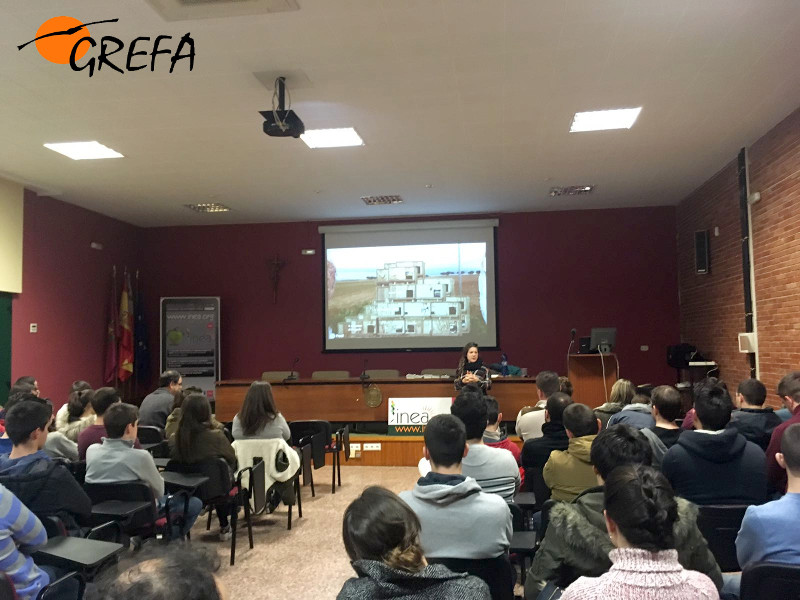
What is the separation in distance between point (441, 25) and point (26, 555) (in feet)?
11.5

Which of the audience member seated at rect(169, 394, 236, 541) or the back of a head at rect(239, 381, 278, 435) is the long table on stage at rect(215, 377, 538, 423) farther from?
the audience member seated at rect(169, 394, 236, 541)

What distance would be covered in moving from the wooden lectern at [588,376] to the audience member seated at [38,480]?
20.2 ft

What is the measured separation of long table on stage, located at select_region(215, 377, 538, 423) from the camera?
6496 mm

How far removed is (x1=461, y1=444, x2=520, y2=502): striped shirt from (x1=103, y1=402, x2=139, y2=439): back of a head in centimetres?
187

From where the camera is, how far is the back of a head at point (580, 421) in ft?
9.14

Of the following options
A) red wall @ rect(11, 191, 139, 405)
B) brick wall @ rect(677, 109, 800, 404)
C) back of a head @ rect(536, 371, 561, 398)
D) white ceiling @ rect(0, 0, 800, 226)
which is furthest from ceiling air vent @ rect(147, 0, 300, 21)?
red wall @ rect(11, 191, 139, 405)

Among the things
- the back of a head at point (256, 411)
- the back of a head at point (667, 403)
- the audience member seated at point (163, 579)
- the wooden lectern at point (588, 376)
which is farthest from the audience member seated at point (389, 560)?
the wooden lectern at point (588, 376)

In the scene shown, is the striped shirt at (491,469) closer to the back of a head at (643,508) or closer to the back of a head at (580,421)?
the back of a head at (580,421)

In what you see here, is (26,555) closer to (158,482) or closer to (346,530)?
(158,482)

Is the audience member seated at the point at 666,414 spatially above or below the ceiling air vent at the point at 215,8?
below

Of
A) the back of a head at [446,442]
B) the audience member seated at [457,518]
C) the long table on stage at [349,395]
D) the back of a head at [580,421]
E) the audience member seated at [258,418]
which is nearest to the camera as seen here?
the audience member seated at [457,518]

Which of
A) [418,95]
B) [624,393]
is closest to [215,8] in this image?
[418,95]

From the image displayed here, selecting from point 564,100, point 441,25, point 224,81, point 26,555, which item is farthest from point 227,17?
point 26,555

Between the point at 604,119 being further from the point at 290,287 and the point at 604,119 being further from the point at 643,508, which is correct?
the point at 290,287
